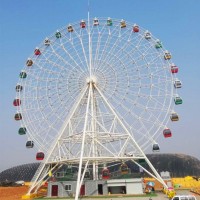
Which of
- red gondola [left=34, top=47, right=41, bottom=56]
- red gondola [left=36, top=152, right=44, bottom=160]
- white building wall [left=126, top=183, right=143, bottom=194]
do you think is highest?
red gondola [left=34, top=47, right=41, bottom=56]

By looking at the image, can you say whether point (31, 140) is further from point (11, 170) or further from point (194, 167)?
point (11, 170)

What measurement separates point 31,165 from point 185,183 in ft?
276

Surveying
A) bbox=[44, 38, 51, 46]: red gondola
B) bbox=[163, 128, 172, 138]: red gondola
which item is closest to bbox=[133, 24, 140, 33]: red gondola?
bbox=[44, 38, 51, 46]: red gondola

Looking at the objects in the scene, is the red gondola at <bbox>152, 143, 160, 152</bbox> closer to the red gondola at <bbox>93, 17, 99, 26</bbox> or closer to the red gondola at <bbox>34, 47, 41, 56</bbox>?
the red gondola at <bbox>93, 17, 99, 26</bbox>

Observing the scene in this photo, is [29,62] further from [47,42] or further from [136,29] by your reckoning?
[136,29]

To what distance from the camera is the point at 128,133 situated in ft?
137

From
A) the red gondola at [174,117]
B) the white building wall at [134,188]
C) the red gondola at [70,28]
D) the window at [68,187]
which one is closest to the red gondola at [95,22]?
the red gondola at [70,28]

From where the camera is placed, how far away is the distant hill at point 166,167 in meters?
113

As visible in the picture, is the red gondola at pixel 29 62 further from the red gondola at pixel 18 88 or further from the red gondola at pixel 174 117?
the red gondola at pixel 174 117

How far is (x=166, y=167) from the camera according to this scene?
11488cm

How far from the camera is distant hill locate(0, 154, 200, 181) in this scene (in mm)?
112562

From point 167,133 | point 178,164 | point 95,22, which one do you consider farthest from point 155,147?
point 178,164

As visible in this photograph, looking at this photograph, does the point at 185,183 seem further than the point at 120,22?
Yes

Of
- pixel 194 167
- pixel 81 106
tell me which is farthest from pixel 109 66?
pixel 194 167
